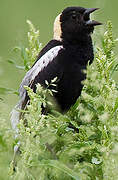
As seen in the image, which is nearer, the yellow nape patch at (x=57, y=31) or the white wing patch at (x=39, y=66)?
the white wing patch at (x=39, y=66)

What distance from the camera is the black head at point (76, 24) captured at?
137 inches

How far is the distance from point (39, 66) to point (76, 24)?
1.65 feet

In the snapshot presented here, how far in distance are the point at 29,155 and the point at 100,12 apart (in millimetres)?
2688

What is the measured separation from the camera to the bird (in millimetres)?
3221

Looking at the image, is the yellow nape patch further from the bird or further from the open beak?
the open beak

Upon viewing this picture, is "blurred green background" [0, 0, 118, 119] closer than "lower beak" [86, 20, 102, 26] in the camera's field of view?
No

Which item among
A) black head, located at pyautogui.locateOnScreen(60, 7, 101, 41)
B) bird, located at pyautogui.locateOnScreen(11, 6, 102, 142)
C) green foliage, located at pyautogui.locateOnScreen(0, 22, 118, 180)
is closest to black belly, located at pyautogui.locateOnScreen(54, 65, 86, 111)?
bird, located at pyautogui.locateOnScreen(11, 6, 102, 142)

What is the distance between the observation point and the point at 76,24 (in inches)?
138

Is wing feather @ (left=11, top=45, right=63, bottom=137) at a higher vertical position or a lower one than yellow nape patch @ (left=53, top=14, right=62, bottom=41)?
lower

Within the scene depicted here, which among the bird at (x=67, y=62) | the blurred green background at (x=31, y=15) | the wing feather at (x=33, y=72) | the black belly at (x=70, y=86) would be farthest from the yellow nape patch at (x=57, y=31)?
the blurred green background at (x=31, y=15)

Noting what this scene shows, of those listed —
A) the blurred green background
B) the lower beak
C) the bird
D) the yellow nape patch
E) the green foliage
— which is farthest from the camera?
the blurred green background

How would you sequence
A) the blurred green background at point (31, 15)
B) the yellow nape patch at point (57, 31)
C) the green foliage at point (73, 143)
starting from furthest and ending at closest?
the blurred green background at point (31, 15)
the yellow nape patch at point (57, 31)
the green foliage at point (73, 143)

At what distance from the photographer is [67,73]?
3.28 meters

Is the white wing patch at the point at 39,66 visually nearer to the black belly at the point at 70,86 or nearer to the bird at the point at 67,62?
the bird at the point at 67,62
